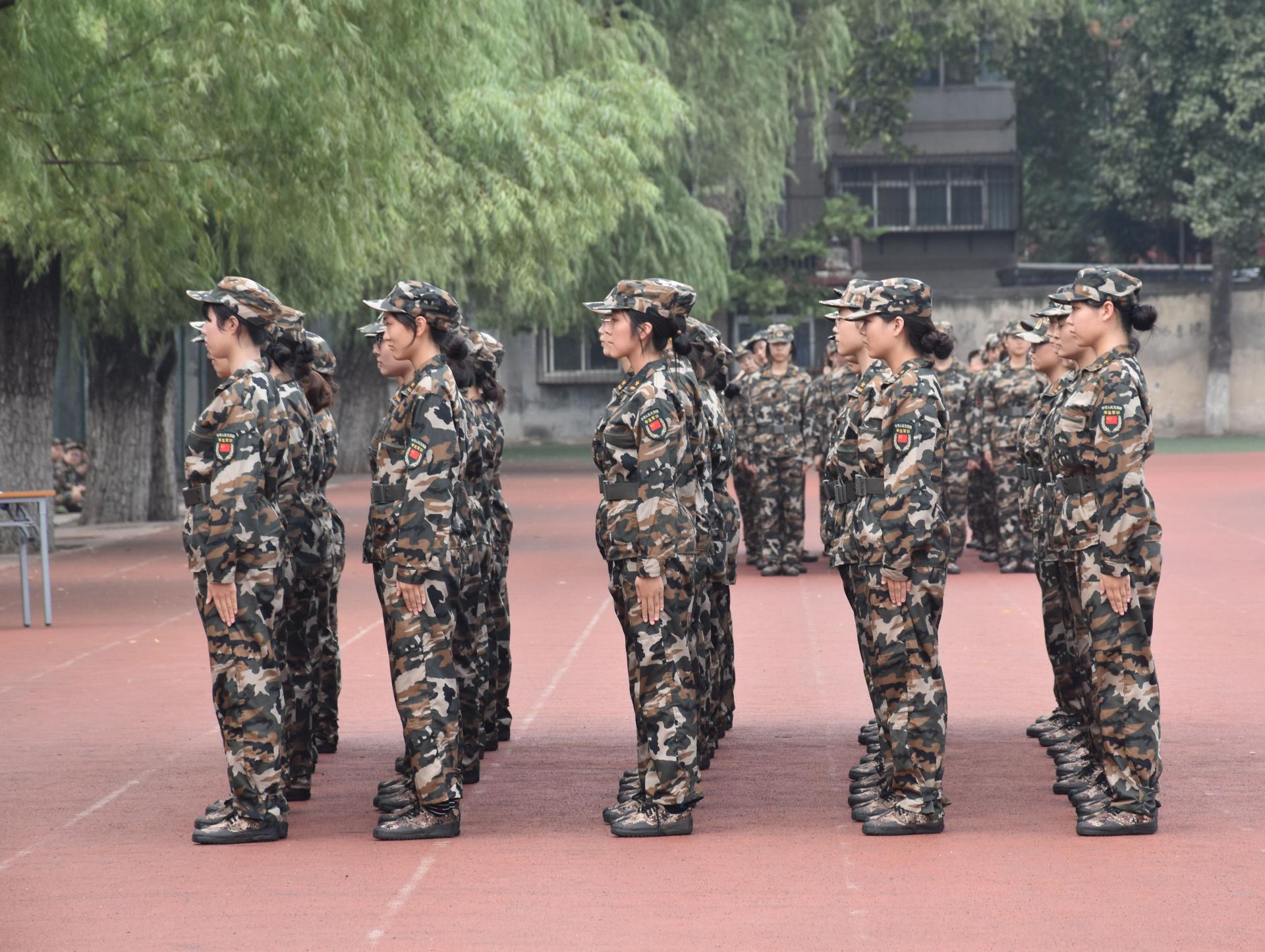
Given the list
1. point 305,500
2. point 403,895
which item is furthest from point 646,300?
point 403,895

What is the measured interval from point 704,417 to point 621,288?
2.11 feet

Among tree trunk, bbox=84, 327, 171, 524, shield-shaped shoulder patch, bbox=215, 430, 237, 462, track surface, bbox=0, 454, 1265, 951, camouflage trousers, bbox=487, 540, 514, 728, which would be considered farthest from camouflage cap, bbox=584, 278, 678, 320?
tree trunk, bbox=84, 327, 171, 524

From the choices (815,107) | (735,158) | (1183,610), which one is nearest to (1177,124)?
(815,107)

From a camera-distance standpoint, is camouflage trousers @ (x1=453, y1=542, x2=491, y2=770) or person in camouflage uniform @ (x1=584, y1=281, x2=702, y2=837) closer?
person in camouflage uniform @ (x1=584, y1=281, x2=702, y2=837)

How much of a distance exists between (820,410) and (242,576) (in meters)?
10.4

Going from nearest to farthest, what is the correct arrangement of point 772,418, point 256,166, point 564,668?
point 564,668
point 256,166
point 772,418

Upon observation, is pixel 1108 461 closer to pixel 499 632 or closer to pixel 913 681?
pixel 913 681

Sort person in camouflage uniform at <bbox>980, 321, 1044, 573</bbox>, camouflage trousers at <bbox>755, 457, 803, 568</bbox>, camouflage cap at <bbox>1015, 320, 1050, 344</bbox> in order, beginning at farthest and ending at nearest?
camouflage trousers at <bbox>755, 457, 803, 568</bbox>, person in camouflage uniform at <bbox>980, 321, 1044, 573</bbox>, camouflage cap at <bbox>1015, 320, 1050, 344</bbox>

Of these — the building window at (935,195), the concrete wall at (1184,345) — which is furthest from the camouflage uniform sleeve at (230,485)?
the building window at (935,195)

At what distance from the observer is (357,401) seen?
104ft

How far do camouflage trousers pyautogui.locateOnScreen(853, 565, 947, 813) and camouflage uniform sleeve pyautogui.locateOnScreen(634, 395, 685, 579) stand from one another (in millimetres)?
781

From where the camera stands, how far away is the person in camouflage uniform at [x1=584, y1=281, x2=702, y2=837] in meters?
6.92

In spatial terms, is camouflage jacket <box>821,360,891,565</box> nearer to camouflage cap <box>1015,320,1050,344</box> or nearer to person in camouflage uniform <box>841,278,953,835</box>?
person in camouflage uniform <box>841,278,953,835</box>

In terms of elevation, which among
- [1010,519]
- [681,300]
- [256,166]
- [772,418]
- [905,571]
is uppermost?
[256,166]
